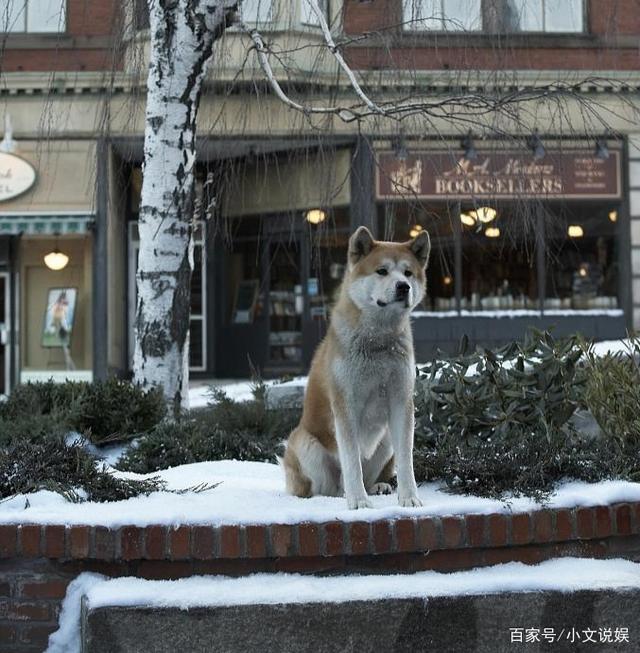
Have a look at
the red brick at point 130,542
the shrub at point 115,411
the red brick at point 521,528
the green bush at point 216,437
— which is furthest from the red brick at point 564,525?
the shrub at point 115,411

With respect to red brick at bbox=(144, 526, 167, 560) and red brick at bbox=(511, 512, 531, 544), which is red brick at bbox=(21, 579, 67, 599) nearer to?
red brick at bbox=(144, 526, 167, 560)

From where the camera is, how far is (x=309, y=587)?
156 inches

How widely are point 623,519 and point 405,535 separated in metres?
1.07

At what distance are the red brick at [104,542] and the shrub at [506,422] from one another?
5.55 feet

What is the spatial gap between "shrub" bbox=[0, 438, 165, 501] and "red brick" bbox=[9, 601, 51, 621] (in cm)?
50

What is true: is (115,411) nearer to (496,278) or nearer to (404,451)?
(404,451)

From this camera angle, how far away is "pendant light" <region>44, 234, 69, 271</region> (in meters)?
16.5

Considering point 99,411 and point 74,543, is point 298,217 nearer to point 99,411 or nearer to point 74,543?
point 99,411

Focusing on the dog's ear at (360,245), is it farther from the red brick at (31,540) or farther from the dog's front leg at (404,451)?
the red brick at (31,540)

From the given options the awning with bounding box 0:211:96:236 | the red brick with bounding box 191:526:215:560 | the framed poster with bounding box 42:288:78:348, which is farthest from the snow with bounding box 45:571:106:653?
the framed poster with bounding box 42:288:78:348

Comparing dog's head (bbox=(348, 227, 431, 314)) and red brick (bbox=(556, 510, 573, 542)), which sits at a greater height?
dog's head (bbox=(348, 227, 431, 314))

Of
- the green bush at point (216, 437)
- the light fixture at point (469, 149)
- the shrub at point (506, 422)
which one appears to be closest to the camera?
the shrub at point (506, 422)

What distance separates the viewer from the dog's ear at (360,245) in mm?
4477

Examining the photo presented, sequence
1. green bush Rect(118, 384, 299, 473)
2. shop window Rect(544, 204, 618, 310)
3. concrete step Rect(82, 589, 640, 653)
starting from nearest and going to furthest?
1. concrete step Rect(82, 589, 640, 653)
2. green bush Rect(118, 384, 299, 473)
3. shop window Rect(544, 204, 618, 310)
